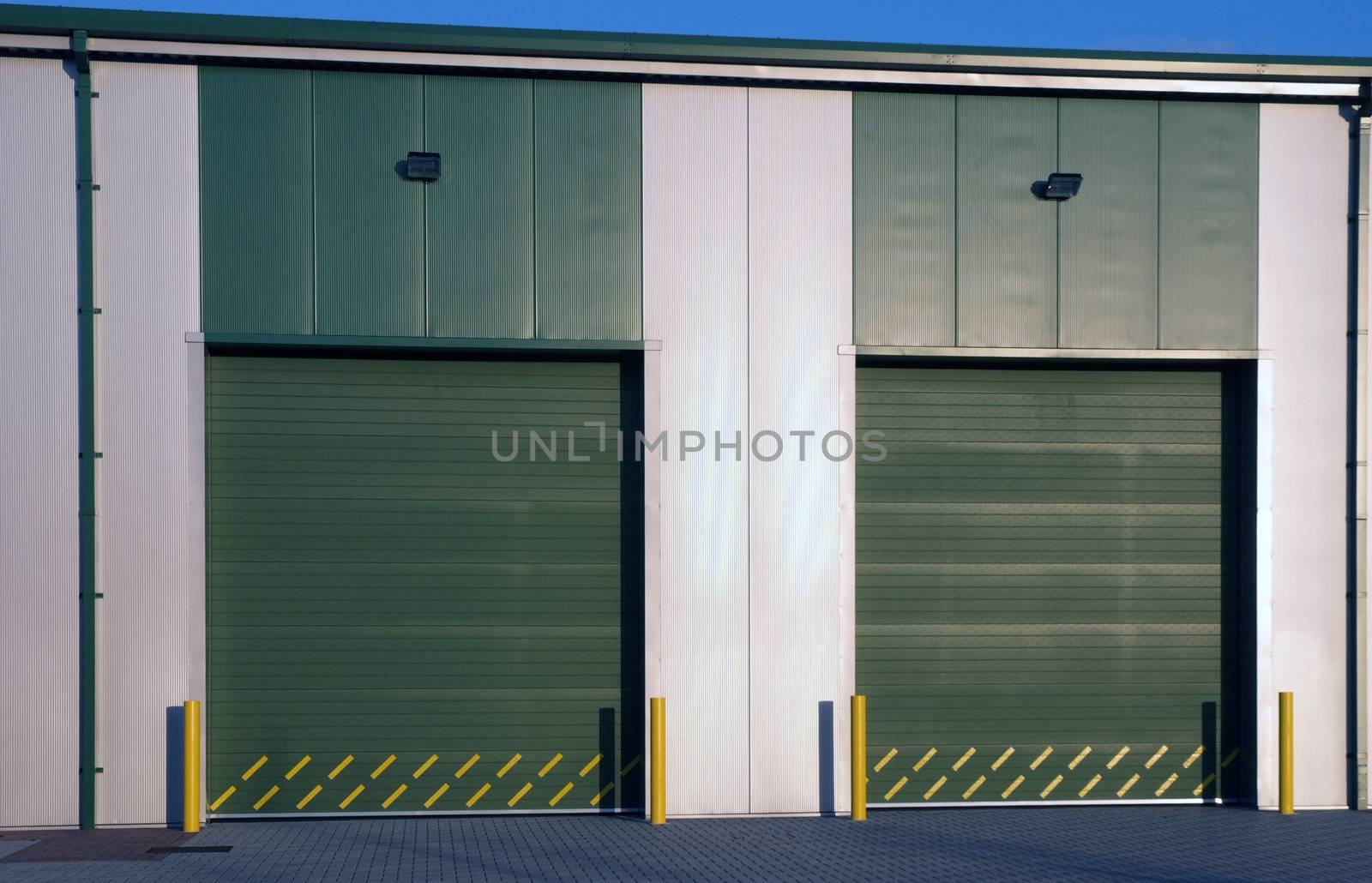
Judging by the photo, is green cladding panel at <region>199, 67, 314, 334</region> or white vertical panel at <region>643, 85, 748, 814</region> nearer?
green cladding panel at <region>199, 67, 314, 334</region>

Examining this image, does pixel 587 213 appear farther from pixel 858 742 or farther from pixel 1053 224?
pixel 858 742

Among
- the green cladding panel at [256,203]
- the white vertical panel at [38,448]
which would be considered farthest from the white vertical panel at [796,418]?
the white vertical panel at [38,448]

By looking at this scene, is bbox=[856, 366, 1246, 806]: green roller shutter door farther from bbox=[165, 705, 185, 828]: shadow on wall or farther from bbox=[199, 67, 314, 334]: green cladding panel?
bbox=[165, 705, 185, 828]: shadow on wall

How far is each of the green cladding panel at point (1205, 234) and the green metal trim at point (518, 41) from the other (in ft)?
2.31

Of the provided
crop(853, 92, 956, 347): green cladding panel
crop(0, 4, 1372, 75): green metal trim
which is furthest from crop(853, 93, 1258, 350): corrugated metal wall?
crop(0, 4, 1372, 75): green metal trim

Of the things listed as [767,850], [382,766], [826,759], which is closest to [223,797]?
[382,766]

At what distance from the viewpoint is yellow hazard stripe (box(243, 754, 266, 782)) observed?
9.98 m

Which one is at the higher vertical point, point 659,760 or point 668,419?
point 668,419

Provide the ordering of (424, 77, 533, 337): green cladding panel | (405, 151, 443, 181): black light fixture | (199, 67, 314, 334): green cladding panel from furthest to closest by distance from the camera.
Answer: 1. (424, 77, 533, 337): green cladding panel
2. (405, 151, 443, 181): black light fixture
3. (199, 67, 314, 334): green cladding panel

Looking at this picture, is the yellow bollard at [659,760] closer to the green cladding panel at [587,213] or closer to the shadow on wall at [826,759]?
the shadow on wall at [826,759]

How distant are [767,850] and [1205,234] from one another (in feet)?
22.7

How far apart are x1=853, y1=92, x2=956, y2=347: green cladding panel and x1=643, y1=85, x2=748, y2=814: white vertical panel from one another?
1108mm

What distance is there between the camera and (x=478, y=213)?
10.1 meters

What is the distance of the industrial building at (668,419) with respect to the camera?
971 centimetres
